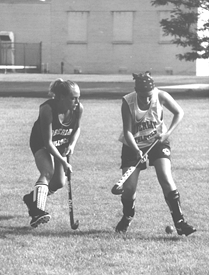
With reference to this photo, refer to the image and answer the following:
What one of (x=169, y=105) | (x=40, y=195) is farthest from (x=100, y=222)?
(x=169, y=105)

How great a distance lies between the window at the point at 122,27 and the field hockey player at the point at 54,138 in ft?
159

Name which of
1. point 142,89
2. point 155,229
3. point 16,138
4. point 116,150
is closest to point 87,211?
point 155,229

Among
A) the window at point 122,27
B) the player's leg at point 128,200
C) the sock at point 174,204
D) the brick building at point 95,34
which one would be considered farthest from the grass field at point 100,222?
the window at point 122,27

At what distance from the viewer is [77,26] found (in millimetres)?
56156

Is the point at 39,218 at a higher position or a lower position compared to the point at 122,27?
lower

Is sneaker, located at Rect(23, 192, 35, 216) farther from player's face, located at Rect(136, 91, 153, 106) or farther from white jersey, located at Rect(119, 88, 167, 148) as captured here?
player's face, located at Rect(136, 91, 153, 106)

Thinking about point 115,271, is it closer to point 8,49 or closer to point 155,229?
point 155,229

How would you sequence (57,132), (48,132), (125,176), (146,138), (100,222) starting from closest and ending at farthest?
(125,176) < (48,132) < (146,138) < (57,132) < (100,222)

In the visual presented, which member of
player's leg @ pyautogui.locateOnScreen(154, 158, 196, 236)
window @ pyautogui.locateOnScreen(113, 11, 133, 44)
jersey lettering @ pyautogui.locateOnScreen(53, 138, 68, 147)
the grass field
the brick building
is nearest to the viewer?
the grass field

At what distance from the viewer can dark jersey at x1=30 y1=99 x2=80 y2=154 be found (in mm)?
7102

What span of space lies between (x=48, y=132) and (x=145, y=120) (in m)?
0.96

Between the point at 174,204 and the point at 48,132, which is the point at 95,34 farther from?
the point at 174,204

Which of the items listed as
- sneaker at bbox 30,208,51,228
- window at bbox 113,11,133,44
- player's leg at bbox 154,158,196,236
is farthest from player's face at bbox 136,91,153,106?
window at bbox 113,11,133,44

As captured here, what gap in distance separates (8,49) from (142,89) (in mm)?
51285
